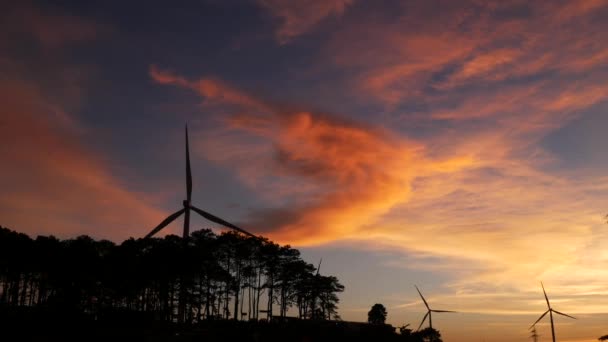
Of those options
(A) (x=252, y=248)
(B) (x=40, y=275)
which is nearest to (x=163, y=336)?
(A) (x=252, y=248)

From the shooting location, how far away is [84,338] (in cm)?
8056

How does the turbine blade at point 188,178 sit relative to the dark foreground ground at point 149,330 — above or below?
above

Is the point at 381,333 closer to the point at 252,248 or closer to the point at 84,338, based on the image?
the point at 252,248

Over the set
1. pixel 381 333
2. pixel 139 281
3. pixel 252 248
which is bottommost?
pixel 381 333

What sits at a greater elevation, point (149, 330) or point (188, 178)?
point (188, 178)

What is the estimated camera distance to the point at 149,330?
3546 inches

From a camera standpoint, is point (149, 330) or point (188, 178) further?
point (188, 178)

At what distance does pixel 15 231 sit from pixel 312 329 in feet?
238

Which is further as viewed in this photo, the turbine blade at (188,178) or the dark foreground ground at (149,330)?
the turbine blade at (188,178)

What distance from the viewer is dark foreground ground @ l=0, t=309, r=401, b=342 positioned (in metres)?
80.2

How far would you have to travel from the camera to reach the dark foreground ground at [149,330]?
8025cm

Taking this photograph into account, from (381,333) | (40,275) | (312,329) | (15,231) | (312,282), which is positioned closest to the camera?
(312,329)

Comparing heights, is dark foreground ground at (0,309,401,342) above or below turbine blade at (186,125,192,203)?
below

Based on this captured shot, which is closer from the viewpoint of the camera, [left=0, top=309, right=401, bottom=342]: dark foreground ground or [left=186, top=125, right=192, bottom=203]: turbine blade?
[left=0, top=309, right=401, bottom=342]: dark foreground ground
